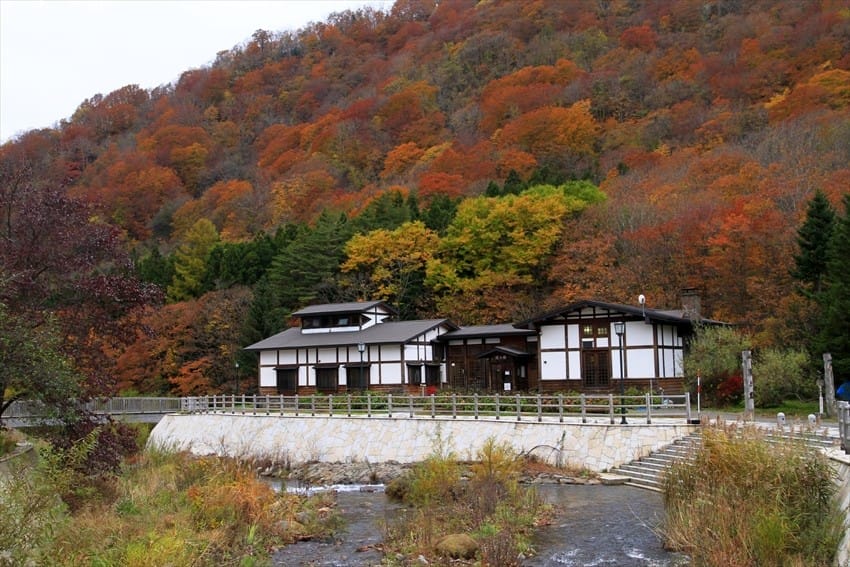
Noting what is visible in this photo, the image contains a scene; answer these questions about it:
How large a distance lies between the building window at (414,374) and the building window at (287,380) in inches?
254

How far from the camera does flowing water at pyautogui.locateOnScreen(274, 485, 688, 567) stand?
13789mm

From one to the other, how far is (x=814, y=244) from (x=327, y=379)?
2404cm

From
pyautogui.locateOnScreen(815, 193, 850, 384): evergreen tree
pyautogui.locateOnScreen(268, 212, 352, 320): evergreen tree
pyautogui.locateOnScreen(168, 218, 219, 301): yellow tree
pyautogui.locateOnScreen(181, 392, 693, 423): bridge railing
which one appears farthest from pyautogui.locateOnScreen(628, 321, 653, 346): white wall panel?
pyautogui.locateOnScreen(168, 218, 219, 301): yellow tree

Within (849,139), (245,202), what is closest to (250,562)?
(849,139)

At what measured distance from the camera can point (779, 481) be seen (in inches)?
473

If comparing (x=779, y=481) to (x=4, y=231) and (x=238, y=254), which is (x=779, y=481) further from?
(x=238, y=254)

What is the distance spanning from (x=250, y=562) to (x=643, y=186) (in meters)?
43.7

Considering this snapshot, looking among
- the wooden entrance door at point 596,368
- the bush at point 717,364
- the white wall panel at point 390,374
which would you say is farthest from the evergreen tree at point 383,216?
the bush at point 717,364

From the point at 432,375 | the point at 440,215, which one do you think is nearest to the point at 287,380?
the point at 432,375

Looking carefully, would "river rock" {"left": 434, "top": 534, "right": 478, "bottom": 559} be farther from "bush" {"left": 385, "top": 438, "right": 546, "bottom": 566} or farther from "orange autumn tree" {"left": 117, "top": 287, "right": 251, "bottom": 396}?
"orange autumn tree" {"left": 117, "top": 287, "right": 251, "bottom": 396}

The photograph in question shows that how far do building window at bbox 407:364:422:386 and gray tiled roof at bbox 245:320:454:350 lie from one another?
181 cm

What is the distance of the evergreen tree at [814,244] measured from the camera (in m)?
33.4

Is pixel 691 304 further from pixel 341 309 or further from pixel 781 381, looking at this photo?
pixel 341 309

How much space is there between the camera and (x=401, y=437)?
1136 inches
